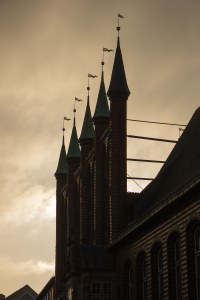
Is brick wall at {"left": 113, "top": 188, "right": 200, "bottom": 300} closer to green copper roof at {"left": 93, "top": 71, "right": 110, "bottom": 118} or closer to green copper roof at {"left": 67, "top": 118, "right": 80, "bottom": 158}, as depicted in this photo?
green copper roof at {"left": 93, "top": 71, "right": 110, "bottom": 118}

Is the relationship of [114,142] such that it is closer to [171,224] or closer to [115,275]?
[115,275]

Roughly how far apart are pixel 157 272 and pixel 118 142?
12125 mm

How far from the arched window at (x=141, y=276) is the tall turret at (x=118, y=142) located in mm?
6039

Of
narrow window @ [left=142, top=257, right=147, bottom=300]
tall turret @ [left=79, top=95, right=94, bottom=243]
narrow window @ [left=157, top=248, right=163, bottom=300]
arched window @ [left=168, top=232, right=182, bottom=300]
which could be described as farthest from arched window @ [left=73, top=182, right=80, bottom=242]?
arched window @ [left=168, top=232, right=182, bottom=300]

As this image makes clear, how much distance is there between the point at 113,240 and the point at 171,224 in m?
9.40

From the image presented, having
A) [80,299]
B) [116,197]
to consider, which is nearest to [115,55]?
[116,197]

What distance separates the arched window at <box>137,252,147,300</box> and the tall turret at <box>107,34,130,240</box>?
19.8 ft

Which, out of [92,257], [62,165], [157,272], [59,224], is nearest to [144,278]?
[157,272]

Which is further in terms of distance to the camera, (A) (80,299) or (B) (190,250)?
(A) (80,299)

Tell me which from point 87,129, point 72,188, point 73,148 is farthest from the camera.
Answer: point 73,148

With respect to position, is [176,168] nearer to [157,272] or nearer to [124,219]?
[157,272]

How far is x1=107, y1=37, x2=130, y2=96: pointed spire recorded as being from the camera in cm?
4381

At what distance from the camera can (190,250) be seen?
2883 centimetres

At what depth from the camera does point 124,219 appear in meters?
41.4
